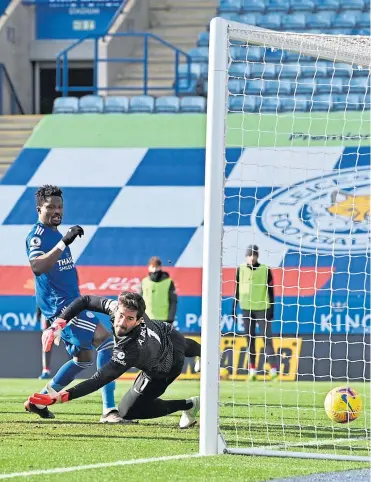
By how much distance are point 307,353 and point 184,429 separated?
6814 mm

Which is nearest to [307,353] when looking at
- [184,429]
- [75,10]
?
[184,429]

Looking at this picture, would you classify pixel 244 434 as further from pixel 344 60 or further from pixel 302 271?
pixel 302 271

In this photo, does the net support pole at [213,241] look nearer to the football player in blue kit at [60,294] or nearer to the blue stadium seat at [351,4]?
the football player in blue kit at [60,294]

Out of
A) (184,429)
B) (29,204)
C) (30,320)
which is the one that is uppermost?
(184,429)

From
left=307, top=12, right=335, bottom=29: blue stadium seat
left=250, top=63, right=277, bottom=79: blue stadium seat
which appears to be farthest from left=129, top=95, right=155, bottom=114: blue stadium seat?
left=307, top=12, right=335, bottom=29: blue stadium seat

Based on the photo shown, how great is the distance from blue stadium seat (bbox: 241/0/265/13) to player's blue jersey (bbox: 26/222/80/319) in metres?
12.5

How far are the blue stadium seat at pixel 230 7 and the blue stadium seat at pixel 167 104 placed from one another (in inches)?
122

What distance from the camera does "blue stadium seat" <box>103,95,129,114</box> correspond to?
18.5m

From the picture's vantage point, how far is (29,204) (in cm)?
1738

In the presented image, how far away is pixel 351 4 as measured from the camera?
2028 cm

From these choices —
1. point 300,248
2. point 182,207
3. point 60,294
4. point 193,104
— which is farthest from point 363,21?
point 60,294

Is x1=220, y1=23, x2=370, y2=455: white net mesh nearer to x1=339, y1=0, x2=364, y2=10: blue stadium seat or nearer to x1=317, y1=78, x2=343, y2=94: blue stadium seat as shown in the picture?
x1=317, y1=78, x2=343, y2=94: blue stadium seat

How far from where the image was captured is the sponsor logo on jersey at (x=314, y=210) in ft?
54.0

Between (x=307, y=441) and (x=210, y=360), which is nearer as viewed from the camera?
(x=210, y=360)
